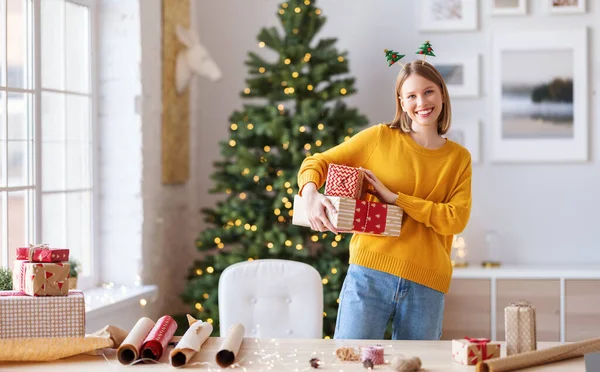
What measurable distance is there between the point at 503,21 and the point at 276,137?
1639 millimetres

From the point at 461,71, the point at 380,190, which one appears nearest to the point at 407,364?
the point at 380,190

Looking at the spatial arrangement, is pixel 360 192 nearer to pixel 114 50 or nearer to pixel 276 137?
pixel 276 137

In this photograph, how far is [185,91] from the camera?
16.7ft

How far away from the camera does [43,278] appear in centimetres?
245

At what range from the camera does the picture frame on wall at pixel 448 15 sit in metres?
5.10

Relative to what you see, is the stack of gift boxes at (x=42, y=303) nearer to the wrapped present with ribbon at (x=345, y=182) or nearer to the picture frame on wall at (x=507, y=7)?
the wrapped present with ribbon at (x=345, y=182)

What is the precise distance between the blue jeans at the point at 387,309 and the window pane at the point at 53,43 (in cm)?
199

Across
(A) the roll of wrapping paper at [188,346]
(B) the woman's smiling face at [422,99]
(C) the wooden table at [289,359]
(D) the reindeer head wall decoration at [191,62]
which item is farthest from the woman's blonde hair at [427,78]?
(D) the reindeer head wall decoration at [191,62]

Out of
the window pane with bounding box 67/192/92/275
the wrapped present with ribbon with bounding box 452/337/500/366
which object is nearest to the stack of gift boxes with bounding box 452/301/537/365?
the wrapped present with ribbon with bounding box 452/337/500/366

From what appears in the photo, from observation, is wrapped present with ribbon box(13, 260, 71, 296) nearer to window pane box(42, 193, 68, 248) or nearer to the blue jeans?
the blue jeans

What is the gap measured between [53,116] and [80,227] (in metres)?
0.63

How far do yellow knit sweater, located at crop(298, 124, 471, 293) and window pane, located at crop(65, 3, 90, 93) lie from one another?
1.86m

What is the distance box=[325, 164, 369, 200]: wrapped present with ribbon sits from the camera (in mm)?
2707

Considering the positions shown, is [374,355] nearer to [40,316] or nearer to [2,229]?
[40,316]
